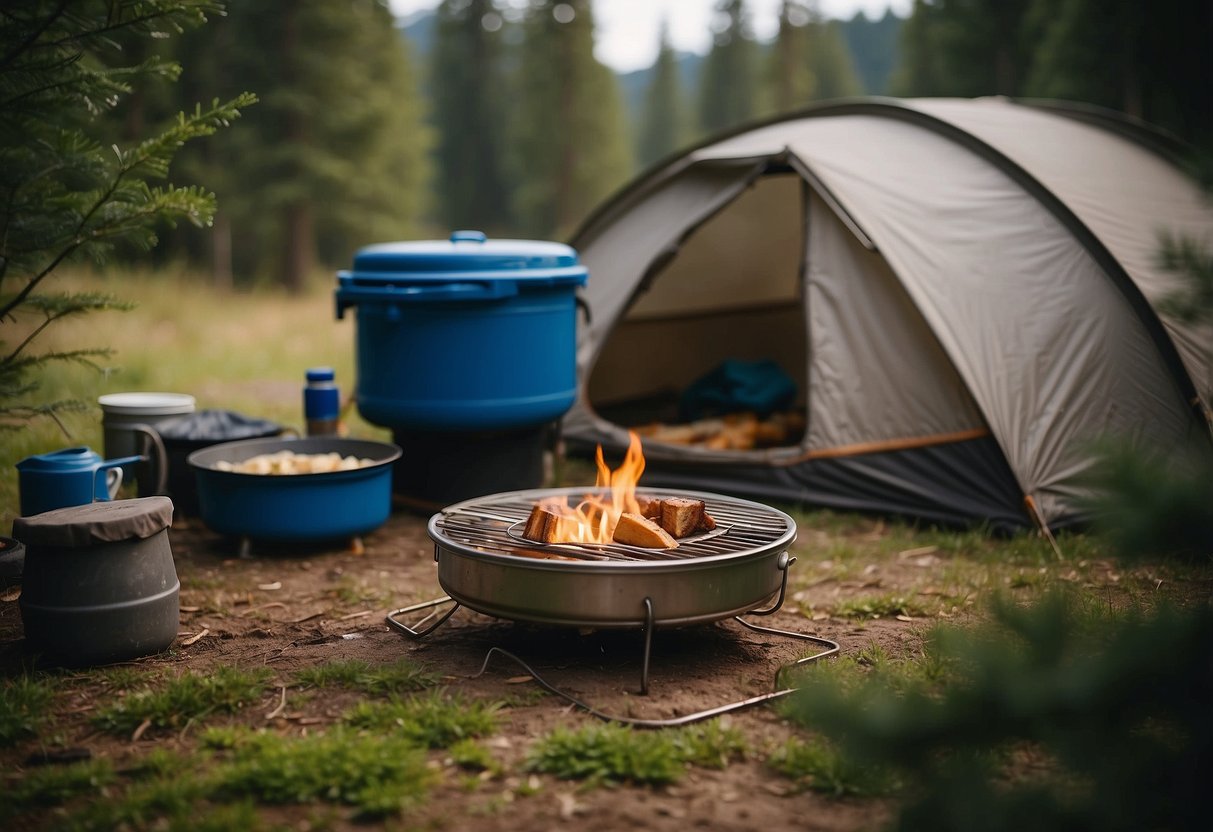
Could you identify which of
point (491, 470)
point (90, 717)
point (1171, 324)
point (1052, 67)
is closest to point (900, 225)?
point (1171, 324)

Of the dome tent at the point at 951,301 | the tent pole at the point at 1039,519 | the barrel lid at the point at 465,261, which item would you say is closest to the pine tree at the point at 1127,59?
the dome tent at the point at 951,301

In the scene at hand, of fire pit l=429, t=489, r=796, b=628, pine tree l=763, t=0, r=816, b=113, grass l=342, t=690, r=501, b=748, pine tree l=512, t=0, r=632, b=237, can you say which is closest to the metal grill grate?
fire pit l=429, t=489, r=796, b=628

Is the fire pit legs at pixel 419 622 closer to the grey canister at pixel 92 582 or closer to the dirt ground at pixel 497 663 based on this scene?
the dirt ground at pixel 497 663

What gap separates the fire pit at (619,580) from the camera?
3211 millimetres

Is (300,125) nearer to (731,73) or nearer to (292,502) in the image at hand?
(292,502)

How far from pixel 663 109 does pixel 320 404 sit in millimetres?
40354

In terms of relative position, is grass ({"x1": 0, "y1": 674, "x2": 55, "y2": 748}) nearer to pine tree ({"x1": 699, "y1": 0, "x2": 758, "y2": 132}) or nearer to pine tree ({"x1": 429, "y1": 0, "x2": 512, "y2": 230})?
pine tree ({"x1": 429, "y1": 0, "x2": 512, "y2": 230})

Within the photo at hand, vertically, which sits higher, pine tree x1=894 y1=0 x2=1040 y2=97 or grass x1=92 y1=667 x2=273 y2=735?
pine tree x1=894 y1=0 x2=1040 y2=97

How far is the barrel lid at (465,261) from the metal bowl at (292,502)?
2.96ft

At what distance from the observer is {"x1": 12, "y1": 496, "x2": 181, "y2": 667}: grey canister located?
3348 mm

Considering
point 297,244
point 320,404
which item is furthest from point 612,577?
point 297,244

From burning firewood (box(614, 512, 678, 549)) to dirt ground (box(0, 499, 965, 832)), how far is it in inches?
15.9

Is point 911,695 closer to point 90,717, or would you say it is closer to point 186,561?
point 90,717

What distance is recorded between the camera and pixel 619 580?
10.5 ft
